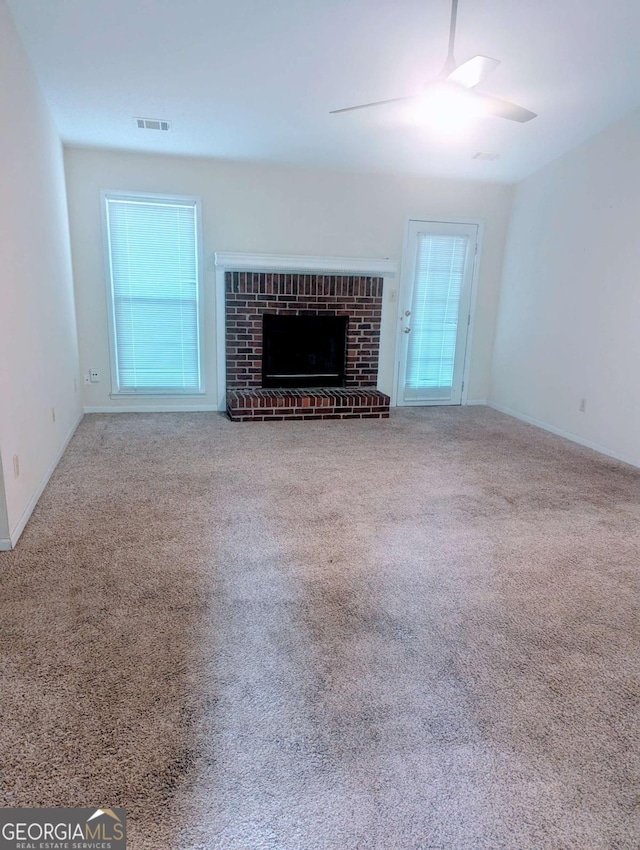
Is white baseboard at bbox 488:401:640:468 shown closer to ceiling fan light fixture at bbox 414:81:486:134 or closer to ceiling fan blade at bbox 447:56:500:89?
ceiling fan light fixture at bbox 414:81:486:134

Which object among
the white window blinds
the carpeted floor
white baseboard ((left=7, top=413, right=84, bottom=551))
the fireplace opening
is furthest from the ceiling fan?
white baseboard ((left=7, top=413, right=84, bottom=551))

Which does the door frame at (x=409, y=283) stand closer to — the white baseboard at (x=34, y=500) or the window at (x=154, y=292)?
the window at (x=154, y=292)

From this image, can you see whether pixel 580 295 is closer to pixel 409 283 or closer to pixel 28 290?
pixel 409 283

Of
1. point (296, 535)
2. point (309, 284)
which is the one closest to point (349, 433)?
point (309, 284)

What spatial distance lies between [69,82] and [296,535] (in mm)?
3372

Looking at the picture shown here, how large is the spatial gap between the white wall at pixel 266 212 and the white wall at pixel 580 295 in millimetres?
559

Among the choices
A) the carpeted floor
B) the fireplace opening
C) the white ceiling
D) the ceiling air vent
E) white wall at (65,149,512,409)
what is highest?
the white ceiling

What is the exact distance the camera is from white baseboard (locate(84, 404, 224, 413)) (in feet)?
15.9

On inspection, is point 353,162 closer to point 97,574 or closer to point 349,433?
point 349,433

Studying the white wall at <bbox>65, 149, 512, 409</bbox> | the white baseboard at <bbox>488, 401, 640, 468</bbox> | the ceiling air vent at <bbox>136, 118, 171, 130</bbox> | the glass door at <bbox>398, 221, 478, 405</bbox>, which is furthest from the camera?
the glass door at <bbox>398, 221, 478, 405</bbox>

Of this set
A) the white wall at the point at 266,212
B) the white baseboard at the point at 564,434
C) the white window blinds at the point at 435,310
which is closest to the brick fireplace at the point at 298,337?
the white wall at the point at 266,212

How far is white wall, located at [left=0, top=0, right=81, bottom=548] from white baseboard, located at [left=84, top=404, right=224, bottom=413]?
35.8 inches

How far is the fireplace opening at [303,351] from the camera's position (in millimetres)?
5129

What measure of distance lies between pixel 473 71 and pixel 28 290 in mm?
2668
